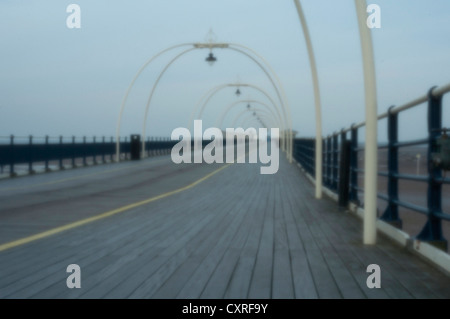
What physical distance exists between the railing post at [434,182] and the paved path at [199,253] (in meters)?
0.34

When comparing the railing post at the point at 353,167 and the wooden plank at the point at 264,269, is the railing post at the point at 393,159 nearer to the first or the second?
the wooden plank at the point at 264,269

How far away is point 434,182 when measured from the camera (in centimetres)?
650

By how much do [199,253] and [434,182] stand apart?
2528 mm

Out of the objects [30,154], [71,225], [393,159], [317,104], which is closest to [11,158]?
[30,154]

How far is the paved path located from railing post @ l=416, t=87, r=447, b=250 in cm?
34

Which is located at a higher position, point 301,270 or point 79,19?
point 79,19

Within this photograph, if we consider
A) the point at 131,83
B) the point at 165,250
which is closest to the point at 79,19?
the point at 165,250

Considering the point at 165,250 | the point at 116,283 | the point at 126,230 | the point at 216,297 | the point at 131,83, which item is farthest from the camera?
the point at 131,83

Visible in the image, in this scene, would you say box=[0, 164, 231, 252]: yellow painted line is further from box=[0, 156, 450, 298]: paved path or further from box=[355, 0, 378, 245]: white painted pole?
box=[355, 0, 378, 245]: white painted pole

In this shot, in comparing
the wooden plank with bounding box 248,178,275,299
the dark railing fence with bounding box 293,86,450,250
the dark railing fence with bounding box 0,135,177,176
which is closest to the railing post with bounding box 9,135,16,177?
the dark railing fence with bounding box 0,135,177,176

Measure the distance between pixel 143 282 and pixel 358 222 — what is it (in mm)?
5395

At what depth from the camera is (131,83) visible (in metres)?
39.6

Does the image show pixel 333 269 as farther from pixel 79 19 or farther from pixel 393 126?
pixel 79 19
